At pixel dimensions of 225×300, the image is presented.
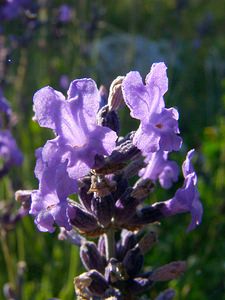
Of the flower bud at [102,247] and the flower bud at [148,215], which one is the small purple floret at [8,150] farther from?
the flower bud at [148,215]

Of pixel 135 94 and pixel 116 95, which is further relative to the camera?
pixel 116 95

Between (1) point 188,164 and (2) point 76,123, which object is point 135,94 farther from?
(1) point 188,164

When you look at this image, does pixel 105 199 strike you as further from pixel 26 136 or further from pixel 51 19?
pixel 51 19

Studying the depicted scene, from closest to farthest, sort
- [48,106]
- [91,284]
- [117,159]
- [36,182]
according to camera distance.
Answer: [48,106]
[117,159]
[91,284]
[36,182]

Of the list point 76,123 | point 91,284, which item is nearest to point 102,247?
point 91,284

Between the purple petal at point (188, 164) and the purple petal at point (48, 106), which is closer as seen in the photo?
the purple petal at point (48, 106)

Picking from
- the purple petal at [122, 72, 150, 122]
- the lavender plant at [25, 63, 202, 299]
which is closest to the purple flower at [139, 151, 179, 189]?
the lavender plant at [25, 63, 202, 299]

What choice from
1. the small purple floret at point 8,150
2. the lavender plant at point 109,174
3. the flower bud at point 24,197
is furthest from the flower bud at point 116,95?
the small purple floret at point 8,150
